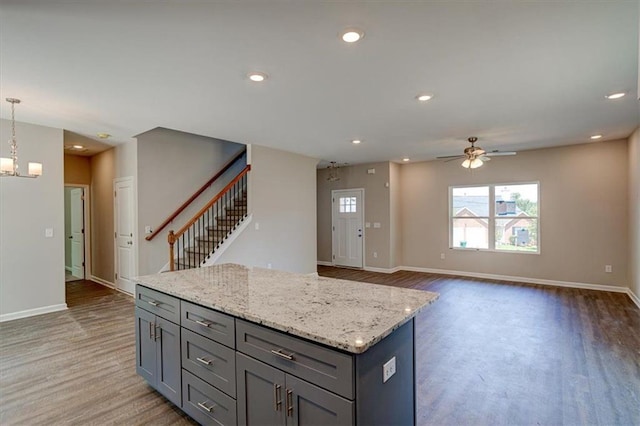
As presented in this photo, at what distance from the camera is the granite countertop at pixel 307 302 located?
146 cm

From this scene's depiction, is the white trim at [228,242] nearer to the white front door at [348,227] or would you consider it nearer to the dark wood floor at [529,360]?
the dark wood floor at [529,360]

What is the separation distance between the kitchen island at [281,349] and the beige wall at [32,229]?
338 centimetres

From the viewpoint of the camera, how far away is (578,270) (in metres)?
6.27

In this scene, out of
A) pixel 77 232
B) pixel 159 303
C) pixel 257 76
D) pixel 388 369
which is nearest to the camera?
pixel 388 369

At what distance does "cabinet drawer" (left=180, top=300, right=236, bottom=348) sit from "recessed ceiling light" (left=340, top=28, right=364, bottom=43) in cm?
204

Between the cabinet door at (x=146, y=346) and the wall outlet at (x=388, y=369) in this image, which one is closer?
the wall outlet at (x=388, y=369)

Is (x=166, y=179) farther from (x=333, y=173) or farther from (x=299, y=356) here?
(x=299, y=356)

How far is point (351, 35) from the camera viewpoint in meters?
2.31

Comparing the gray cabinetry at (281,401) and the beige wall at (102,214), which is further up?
the beige wall at (102,214)

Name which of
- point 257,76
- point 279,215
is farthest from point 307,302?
point 279,215

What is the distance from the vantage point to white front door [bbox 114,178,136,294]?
18.7 feet

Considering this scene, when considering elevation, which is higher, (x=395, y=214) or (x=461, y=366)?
(x=395, y=214)

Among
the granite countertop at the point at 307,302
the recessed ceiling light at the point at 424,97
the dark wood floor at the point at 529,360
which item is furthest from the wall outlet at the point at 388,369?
the recessed ceiling light at the point at 424,97

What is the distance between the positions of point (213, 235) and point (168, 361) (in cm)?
395
